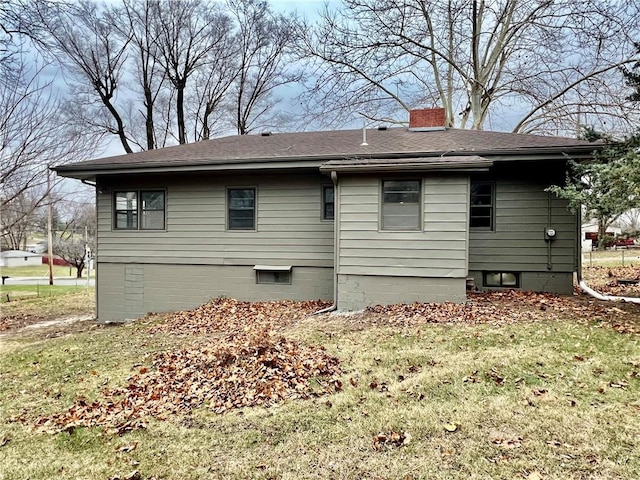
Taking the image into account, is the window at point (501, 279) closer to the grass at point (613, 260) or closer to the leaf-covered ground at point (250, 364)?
the leaf-covered ground at point (250, 364)

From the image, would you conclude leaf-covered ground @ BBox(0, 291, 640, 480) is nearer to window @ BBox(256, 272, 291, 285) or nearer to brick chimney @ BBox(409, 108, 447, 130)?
window @ BBox(256, 272, 291, 285)

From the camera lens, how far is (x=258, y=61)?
23406 millimetres

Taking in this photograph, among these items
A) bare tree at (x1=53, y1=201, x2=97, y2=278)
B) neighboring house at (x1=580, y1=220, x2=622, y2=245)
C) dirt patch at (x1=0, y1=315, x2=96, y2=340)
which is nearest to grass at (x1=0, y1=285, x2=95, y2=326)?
dirt patch at (x1=0, y1=315, x2=96, y2=340)

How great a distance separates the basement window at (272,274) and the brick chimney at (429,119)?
5850mm

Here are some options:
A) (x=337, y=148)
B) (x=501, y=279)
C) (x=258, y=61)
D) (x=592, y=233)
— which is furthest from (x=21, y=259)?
(x=592, y=233)

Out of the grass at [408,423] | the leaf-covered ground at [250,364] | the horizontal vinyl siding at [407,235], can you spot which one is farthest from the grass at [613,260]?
the grass at [408,423]

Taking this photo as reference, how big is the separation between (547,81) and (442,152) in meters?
12.2

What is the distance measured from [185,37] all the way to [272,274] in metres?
18.7

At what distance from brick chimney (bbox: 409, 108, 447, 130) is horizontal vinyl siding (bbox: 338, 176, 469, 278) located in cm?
473

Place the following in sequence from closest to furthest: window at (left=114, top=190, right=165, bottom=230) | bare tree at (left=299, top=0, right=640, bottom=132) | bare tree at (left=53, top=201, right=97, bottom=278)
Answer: window at (left=114, top=190, right=165, bottom=230) < bare tree at (left=299, top=0, right=640, bottom=132) < bare tree at (left=53, top=201, right=97, bottom=278)

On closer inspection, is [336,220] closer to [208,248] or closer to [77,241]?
[208,248]

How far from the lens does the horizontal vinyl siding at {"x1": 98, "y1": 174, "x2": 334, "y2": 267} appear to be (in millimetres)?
9422

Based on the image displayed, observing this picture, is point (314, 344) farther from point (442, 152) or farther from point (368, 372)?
point (442, 152)

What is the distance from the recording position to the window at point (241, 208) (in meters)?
9.78
